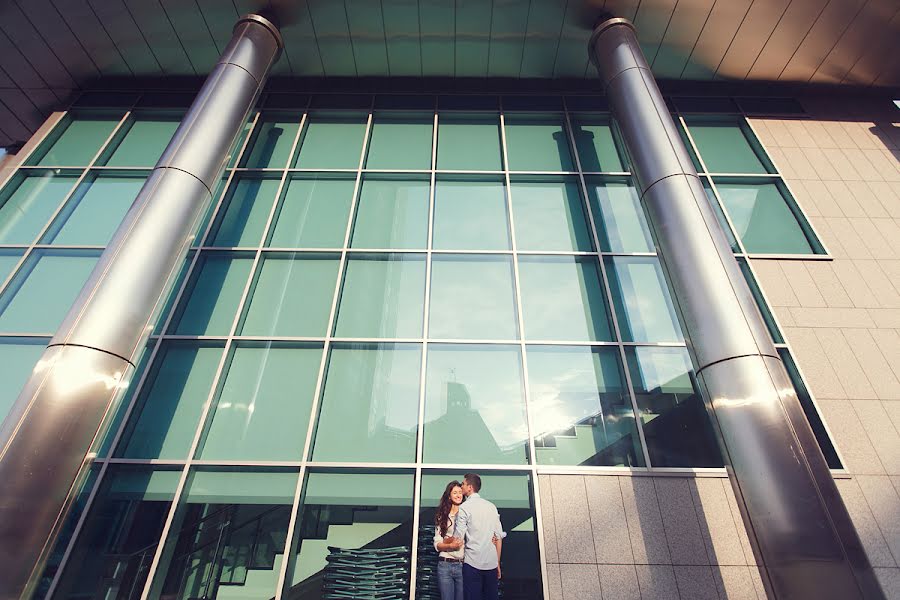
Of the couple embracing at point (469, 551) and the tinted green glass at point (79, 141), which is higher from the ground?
the tinted green glass at point (79, 141)

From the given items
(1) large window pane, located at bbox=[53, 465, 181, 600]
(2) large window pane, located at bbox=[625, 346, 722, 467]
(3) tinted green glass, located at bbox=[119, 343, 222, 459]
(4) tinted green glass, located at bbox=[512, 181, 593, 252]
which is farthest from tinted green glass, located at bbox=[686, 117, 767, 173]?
(1) large window pane, located at bbox=[53, 465, 181, 600]

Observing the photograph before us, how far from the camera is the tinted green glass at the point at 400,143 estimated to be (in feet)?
32.1

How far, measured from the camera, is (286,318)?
762 centimetres

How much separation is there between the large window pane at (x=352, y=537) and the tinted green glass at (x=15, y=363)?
4.96m

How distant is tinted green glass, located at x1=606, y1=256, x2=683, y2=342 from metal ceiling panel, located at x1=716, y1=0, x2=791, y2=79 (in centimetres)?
574

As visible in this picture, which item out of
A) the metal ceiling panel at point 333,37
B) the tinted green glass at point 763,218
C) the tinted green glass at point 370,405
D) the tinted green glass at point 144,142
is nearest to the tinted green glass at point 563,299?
the tinted green glass at point 370,405

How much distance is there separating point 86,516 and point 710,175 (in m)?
12.5

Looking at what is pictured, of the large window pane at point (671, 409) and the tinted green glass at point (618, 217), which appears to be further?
the tinted green glass at point (618, 217)

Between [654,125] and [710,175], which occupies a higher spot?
[710,175]

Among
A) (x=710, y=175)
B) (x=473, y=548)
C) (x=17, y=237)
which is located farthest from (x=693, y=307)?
(x=17, y=237)

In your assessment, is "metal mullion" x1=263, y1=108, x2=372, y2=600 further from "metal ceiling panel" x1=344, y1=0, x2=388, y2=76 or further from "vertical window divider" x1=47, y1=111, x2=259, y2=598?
"metal ceiling panel" x1=344, y1=0, x2=388, y2=76

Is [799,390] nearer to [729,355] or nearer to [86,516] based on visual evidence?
[729,355]

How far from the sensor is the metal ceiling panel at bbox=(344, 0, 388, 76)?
9391mm

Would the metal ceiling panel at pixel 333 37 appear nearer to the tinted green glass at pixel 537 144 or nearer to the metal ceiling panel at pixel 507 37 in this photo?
the metal ceiling panel at pixel 507 37
